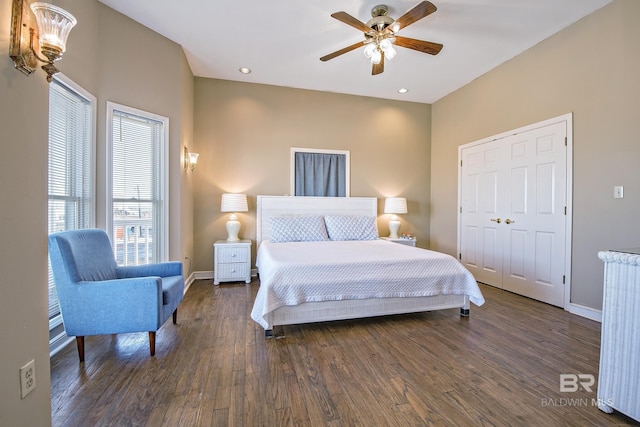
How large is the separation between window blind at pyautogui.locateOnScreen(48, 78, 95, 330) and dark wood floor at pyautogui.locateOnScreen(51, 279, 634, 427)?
3.07 ft

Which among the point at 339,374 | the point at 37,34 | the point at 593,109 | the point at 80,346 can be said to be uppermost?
the point at 593,109

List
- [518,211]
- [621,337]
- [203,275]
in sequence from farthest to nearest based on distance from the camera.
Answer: [203,275]
[518,211]
[621,337]

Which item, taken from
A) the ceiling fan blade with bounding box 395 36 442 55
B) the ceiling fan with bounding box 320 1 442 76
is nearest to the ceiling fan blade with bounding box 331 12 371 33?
the ceiling fan with bounding box 320 1 442 76

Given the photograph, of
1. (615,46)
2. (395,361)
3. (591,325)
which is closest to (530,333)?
(591,325)

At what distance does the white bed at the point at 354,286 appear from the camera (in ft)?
7.75

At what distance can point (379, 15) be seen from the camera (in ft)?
9.00

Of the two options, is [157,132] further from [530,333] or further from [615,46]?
[615,46]

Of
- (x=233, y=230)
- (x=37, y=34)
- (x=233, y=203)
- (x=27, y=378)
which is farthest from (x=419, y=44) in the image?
(x=27, y=378)

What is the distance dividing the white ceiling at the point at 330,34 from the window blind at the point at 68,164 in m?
1.16

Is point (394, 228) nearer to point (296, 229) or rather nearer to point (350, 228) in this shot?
Answer: point (350, 228)

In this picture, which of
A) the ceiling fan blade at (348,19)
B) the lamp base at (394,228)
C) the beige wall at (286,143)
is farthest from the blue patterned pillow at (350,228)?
the ceiling fan blade at (348,19)

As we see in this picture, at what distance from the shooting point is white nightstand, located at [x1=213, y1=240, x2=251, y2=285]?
12.8 ft

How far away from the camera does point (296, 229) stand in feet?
13.1

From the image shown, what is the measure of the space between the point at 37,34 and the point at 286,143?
11.2ft
